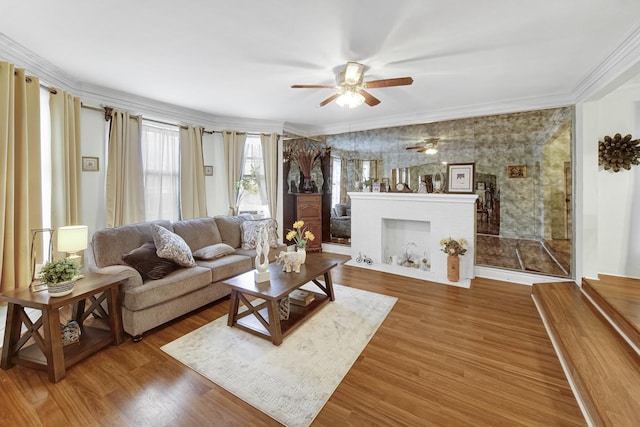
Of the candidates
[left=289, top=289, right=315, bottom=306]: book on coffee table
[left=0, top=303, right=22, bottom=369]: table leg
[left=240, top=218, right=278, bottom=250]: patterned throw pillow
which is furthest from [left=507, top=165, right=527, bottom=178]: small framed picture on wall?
[left=0, top=303, right=22, bottom=369]: table leg

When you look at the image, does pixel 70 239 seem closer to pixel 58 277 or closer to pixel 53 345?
pixel 58 277

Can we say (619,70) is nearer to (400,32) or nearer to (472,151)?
(472,151)

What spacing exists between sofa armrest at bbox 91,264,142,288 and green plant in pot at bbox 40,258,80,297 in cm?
38

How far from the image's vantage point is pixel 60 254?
9.60 feet

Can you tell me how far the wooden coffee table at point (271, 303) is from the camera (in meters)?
2.34

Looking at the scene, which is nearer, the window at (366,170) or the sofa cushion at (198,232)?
the sofa cushion at (198,232)

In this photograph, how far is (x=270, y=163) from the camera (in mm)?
5168

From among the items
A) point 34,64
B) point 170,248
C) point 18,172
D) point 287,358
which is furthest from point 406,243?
point 34,64

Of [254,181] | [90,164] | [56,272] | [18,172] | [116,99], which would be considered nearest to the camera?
[56,272]

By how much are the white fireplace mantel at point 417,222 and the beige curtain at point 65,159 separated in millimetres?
3996

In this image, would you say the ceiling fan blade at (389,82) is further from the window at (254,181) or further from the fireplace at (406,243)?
the window at (254,181)

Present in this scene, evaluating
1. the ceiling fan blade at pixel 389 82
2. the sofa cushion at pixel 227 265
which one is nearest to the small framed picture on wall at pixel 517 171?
the ceiling fan blade at pixel 389 82

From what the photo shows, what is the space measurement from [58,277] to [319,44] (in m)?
2.76

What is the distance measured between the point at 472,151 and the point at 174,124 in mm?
4712
